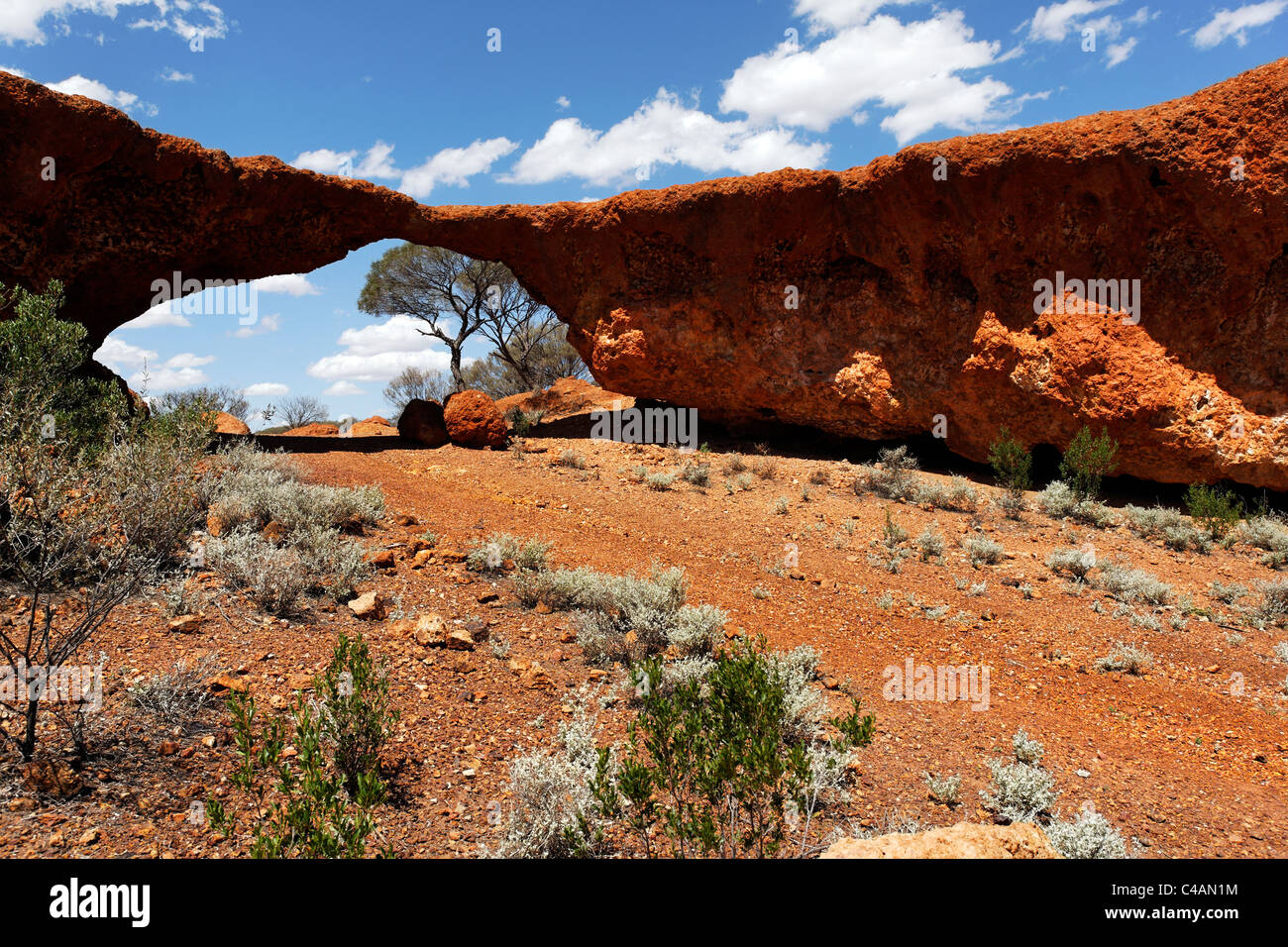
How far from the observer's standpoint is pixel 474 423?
12422 millimetres

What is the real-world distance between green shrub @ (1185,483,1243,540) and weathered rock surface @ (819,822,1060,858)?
8.63 metres

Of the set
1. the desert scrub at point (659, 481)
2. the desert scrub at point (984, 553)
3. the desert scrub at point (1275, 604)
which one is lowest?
the desert scrub at point (1275, 604)

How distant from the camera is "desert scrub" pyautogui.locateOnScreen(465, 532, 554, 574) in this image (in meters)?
6.27

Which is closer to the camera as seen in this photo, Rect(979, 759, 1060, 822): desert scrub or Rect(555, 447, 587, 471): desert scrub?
Rect(979, 759, 1060, 822): desert scrub

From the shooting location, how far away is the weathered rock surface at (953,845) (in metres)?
2.34

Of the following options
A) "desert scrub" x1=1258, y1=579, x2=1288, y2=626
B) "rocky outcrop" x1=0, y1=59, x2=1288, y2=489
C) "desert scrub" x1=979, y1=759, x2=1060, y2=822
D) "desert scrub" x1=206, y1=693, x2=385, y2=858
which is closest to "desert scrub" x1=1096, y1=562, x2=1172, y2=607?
"desert scrub" x1=1258, y1=579, x2=1288, y2=626

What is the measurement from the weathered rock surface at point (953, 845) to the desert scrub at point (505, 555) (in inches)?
169

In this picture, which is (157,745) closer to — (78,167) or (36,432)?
(36,432)

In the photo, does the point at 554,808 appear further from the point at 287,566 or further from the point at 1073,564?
the point at 1073,564

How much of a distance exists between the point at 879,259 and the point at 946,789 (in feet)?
32.1

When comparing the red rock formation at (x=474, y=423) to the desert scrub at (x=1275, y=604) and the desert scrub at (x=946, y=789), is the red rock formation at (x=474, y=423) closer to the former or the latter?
the desert scrub at (x=946, y=789)

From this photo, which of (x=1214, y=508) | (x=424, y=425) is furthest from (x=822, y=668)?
(x=424, y=425)

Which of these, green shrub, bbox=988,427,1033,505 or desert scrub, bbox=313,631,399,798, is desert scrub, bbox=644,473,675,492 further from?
desert scrub, bbox=313,631,399,798

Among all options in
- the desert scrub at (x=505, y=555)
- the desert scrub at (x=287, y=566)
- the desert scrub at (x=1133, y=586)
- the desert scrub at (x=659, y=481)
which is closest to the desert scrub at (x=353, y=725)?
the desert scrub at (x=287, y=566)
